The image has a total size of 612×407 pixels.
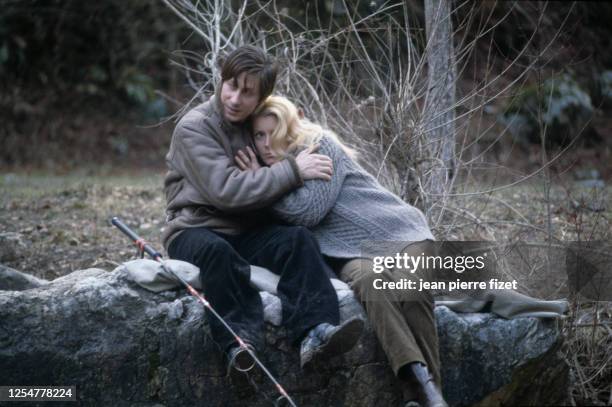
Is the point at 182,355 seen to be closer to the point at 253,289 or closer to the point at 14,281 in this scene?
the point at 253,289

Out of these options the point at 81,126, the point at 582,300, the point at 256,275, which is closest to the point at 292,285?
the point at 256,275

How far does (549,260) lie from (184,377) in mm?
2445

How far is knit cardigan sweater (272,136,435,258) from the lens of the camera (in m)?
4.53

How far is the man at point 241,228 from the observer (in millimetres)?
4148

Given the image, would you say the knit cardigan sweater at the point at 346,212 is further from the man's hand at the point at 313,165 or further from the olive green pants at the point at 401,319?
the olive green pants at the point at 401,319

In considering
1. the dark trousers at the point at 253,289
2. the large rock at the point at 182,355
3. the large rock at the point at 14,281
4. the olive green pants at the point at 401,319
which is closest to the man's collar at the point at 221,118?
the dark trousers at the point at 253,289

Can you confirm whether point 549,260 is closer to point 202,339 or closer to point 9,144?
point 202,339

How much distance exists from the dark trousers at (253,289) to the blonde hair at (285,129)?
48cm

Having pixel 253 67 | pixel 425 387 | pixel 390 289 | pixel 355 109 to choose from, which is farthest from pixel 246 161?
pixel 355 109

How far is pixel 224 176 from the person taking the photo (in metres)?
4.41

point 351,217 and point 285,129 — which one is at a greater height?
point 285,129

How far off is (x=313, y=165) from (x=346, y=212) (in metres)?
0.32

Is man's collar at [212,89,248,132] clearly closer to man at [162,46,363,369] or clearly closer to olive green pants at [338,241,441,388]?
man at [162,46,363,369]

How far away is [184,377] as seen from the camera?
14.0ft
